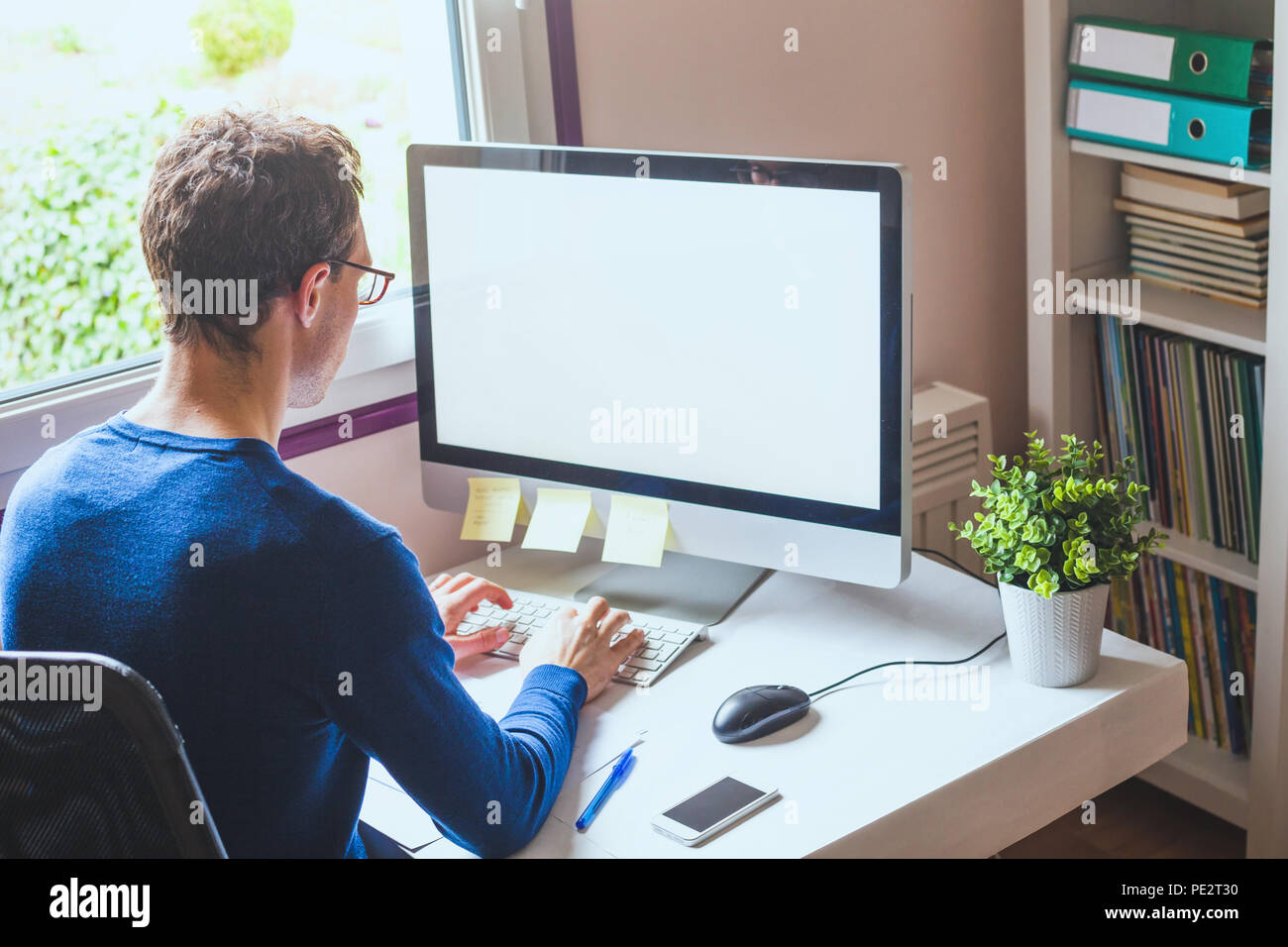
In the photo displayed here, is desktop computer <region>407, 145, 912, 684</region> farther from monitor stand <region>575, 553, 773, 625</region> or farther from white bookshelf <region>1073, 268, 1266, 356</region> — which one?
white bookshelf <region>1073, 268, 1266, 356</region>

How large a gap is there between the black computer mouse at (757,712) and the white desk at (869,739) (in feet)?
0.04

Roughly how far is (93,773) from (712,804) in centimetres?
52

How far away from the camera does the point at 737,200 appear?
4.25 feet

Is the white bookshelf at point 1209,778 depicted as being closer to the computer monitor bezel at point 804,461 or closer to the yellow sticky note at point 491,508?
the computer monitor bezel at point 804,461

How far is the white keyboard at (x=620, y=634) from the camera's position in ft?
4.44

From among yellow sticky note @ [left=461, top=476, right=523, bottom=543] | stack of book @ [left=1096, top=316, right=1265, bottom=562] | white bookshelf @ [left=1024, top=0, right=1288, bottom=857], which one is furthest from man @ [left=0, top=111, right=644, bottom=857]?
stack of book @ [left=1096, top=316, right=1265, bottom=562]

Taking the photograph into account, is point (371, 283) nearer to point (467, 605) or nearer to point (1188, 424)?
point (467, 605)

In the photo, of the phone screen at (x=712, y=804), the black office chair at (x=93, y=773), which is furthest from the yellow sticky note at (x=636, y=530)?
the black office chair at (x=93, y=773)

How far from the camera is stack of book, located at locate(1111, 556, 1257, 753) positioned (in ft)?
6.19

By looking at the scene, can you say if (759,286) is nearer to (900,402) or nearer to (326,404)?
(900,402)

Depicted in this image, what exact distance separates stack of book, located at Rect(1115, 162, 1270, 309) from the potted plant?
2.19 feet

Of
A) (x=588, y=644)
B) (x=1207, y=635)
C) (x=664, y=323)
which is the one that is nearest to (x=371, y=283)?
(x=664, y=323)

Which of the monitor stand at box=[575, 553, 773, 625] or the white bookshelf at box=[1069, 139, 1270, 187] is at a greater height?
the white bookshelf at box=[1069, 139, 1270, 187]
